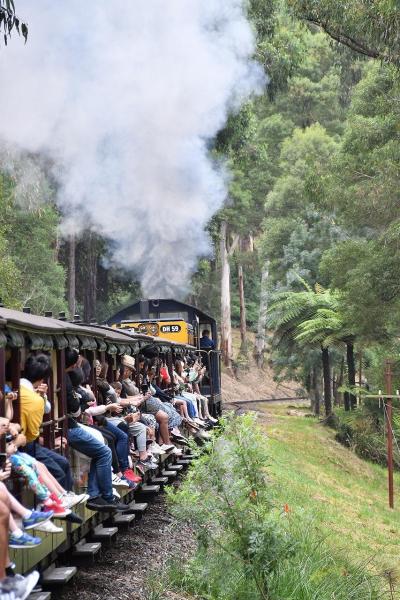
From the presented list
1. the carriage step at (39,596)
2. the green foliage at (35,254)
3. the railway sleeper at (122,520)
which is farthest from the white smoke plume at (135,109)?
the carriage step at (39,596)

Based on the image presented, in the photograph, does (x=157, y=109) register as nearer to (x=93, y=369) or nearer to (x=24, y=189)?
(x=24, y=189)

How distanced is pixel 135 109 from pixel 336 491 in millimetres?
13303

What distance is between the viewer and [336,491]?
18.2 meters

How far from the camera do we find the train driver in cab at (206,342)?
73.5ft

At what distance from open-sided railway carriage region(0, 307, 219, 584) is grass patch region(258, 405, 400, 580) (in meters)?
1.72

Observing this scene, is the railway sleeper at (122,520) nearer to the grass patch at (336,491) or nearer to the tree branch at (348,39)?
the grass patch at (336,491)

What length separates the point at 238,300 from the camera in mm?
56938

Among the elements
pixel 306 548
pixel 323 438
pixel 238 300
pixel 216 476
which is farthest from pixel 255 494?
pixel 238 300

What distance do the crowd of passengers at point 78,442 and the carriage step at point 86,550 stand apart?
1.09 ft

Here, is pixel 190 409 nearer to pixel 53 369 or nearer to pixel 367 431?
pixel 53 369

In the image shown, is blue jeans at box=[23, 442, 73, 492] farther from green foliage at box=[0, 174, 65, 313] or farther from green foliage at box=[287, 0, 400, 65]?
green foliage at box=[0, 174, 65, 313]

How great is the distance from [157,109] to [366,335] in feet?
31.2

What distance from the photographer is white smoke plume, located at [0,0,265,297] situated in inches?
981

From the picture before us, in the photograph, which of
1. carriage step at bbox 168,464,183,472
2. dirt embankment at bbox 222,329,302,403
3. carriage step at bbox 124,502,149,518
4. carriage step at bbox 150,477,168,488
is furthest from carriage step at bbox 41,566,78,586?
dirt embankment at bbox 222,329,302,403
